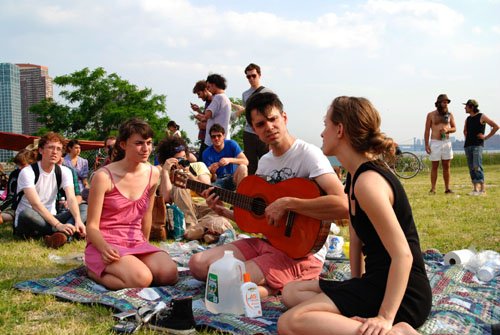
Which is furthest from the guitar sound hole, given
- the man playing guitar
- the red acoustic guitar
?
the man playing guitar

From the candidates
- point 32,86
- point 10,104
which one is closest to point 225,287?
point 10,104

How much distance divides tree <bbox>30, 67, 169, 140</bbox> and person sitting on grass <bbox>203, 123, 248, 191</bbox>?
3584 centimetres

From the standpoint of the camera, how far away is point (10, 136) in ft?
48.4

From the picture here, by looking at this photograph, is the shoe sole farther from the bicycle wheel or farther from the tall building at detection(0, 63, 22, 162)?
the tall building at detection(0, 63, 22, 162)

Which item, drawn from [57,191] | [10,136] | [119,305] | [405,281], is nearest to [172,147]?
[57,191]

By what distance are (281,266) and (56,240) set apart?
114 inches

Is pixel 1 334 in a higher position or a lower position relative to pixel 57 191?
lower

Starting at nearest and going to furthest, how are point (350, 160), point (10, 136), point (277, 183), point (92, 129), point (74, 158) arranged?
point (350, 160), point (277, 183), point (74, 158), point (10, 136), point (92, 129)

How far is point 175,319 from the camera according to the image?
2.69m

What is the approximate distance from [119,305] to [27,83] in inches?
3404

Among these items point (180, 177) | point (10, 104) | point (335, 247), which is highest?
point (10, 104)

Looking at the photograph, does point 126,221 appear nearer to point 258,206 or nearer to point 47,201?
point 258,206

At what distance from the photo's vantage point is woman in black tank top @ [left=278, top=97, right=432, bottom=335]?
87.2 inches

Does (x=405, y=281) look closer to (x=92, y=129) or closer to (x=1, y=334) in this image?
(x=1, y=334)
